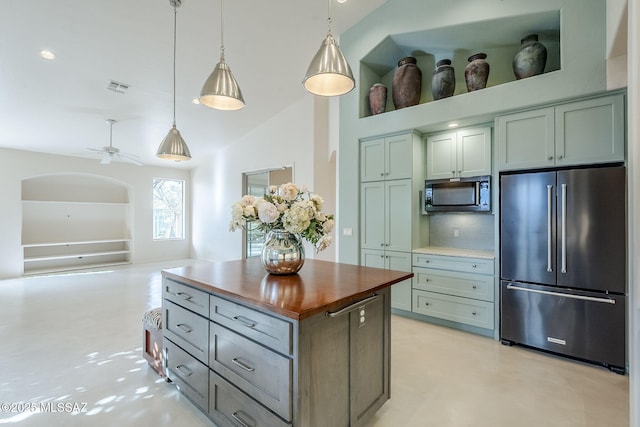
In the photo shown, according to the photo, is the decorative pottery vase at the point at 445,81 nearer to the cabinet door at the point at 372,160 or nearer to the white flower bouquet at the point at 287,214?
the cabinet door at the point at 372,160

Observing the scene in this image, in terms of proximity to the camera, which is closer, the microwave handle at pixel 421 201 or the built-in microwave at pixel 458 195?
the built-in microwave at pixel 458 195

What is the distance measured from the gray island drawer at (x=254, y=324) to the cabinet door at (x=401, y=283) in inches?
98.6

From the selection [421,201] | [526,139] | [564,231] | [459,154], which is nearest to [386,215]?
[421,201]

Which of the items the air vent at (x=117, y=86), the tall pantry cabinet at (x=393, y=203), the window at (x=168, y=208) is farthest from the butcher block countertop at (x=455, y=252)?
the window at (x=168, y=208)

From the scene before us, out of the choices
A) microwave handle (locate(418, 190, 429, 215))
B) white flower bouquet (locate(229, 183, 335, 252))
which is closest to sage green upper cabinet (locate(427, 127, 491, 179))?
microwave handle (locate(418, 190, 429, 215))

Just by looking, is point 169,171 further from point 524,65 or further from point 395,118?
point 524,65

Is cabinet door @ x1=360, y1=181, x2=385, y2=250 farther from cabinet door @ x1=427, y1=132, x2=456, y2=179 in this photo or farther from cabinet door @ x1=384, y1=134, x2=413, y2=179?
cabinet door @ x1=427, y1=132, x2=456, y2=179

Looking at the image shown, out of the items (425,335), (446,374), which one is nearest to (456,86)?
(425,335)

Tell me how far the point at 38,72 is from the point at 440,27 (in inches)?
200

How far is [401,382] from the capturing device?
7.79 ft

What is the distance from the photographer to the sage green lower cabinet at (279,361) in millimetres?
1381

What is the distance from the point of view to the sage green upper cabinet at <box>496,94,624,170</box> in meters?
2.55

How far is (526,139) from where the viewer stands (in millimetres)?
2959

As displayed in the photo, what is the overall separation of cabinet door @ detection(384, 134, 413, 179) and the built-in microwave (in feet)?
1.12
